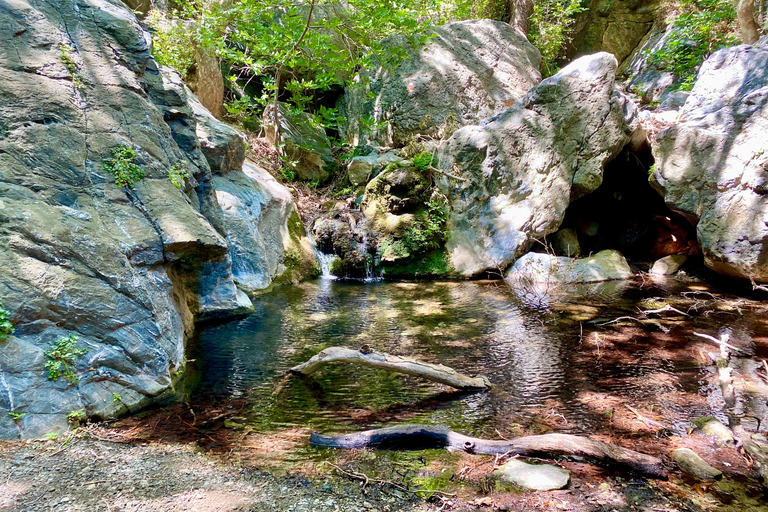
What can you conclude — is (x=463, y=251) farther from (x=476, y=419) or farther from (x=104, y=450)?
(x=104, y=450)

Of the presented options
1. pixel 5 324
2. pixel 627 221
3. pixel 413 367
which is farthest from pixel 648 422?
pixel 627 221

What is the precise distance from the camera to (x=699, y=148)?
8.85 m

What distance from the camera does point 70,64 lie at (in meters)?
5.33

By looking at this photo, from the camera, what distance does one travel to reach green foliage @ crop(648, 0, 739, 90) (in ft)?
42.2

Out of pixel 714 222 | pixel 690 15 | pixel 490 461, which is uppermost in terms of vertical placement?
pixel 690 15

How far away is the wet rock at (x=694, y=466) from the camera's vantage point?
321 centimetres

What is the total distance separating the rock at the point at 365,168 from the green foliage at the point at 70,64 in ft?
28.9

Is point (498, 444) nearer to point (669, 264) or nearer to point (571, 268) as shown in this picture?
point (571, 268)

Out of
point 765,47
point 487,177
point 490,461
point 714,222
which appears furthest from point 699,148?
point 490,461

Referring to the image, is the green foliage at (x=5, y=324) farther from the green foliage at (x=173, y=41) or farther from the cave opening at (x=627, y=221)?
the cave opening at (x=627, y=221)

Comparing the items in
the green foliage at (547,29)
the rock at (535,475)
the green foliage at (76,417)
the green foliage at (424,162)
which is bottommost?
the green foliage at (76,417)

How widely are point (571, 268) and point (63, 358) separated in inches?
372

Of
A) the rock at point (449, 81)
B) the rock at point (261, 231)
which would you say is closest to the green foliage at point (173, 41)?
the rock at point (261, 231)

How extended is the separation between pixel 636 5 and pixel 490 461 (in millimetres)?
20545
